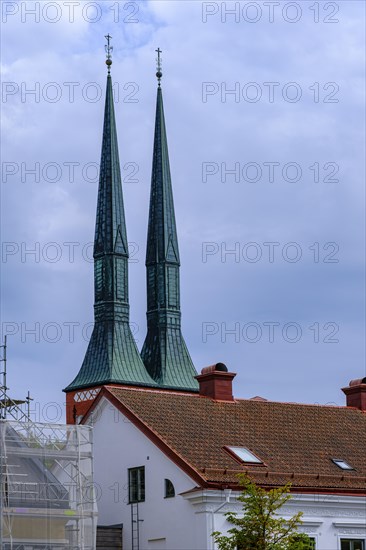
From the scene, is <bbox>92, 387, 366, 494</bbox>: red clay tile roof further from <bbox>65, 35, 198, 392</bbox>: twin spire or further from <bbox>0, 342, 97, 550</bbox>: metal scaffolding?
<bbox>65, 35, 198, 392</bbox>: twin spire

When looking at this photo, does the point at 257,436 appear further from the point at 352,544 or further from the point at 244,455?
the point at 352,544

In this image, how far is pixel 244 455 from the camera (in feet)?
135

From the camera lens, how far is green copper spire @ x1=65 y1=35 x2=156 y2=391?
78.7m

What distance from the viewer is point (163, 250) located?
82125 millimetres

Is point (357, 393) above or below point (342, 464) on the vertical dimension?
above

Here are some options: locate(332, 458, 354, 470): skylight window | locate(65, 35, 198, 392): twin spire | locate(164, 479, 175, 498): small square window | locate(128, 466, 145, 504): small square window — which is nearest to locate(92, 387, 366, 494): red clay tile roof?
locate(332, 458, 354, 470): skylight window

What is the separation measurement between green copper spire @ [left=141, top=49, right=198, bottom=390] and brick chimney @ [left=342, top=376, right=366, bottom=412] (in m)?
31.9

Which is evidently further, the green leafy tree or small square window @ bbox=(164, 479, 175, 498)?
small square window @ bbox=(164, 479, 175, 498)

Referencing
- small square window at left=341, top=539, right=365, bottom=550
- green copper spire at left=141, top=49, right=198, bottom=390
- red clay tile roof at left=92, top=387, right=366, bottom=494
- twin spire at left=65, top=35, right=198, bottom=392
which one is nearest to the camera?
red clay tile roof at left=92, top=387, right=366, bottom=494


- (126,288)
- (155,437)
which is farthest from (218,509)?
(126,288)

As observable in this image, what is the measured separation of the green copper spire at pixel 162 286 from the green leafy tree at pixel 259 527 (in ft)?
142

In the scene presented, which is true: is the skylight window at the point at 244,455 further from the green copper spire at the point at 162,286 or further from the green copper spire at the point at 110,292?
the green copper spire at the point at 162,286

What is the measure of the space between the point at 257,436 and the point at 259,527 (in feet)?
22.2

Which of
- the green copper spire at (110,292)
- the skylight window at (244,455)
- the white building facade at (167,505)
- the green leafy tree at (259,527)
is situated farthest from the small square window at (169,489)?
the green copper spire at (110,292)
